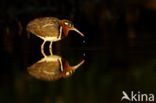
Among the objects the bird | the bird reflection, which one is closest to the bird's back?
the bird

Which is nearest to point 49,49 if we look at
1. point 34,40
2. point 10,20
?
point 34,40

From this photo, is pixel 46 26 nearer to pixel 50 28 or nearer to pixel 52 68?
pixel 50 28

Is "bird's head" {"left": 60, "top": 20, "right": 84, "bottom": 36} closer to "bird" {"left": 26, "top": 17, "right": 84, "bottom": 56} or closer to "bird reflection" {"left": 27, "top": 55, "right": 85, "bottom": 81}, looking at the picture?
"bird" {"left": 26, "top": 17, "right": 84, "bottom": 56}

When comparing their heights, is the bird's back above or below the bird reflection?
above

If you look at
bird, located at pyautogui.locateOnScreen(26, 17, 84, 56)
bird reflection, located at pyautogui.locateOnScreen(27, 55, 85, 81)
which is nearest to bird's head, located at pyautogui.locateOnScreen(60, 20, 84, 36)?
bird, located at pyautogui.locateOnScreen(26, 17, 84, 56)

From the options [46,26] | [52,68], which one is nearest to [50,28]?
[46,26]

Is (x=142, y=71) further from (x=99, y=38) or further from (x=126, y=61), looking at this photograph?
(x=99, y=38)
